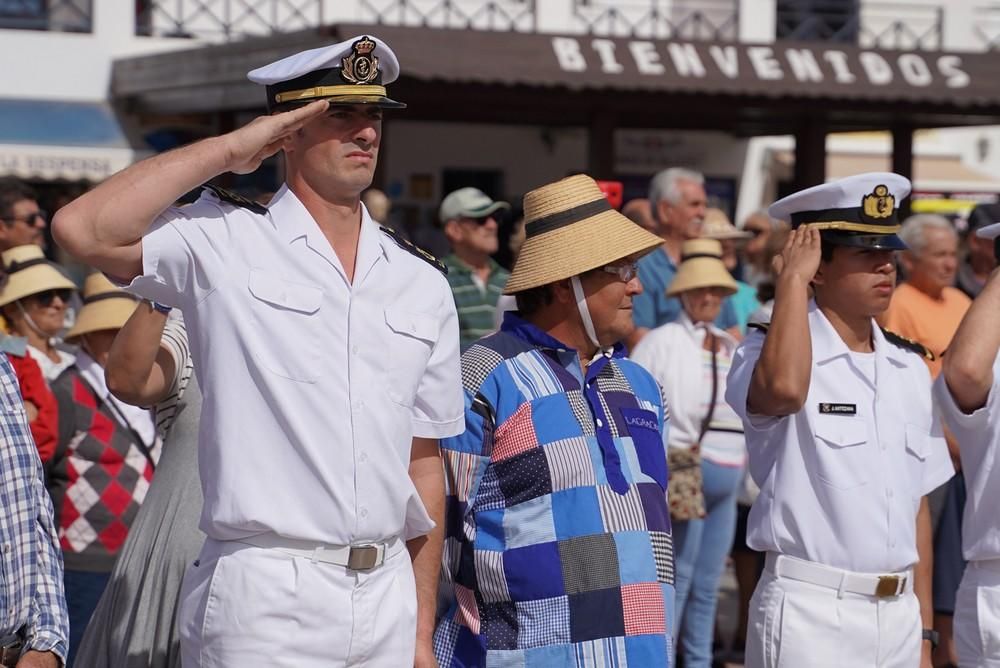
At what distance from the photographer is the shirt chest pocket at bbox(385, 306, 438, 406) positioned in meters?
3.44

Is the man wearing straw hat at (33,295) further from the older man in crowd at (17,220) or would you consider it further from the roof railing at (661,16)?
the roof railing at (661,16)

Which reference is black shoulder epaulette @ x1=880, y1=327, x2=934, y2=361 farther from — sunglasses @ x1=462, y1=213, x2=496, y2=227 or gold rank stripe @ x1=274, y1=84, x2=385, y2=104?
sunglasses @ x1=462, y1=213, x2=496, y2=227

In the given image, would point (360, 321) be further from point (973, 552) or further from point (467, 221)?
point (467, 221)

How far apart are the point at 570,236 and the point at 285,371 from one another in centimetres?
123

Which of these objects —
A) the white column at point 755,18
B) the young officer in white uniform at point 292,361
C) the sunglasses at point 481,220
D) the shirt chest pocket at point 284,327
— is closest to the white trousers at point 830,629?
the young officer in white uniform at point 292,361

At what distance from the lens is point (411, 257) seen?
3.68 metres

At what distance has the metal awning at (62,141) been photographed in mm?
16062

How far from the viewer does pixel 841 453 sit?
4.47 meters

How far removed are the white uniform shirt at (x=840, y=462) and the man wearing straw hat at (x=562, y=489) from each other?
0.43 metres

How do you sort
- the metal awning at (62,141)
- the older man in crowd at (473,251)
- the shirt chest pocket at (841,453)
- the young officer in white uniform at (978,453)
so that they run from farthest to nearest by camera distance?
the metal awning at (62,141)
the older man in crowd at (473,251)
the young officer in white uniform at (978,453)
the shirt chest pocket at (841,453)

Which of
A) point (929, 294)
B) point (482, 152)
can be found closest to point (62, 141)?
point (482, 152)

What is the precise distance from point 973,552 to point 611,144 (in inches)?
394

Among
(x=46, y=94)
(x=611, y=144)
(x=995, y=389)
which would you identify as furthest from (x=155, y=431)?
(x=46, y=94)

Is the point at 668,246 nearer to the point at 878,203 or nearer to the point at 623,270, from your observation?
the point at 878,203
